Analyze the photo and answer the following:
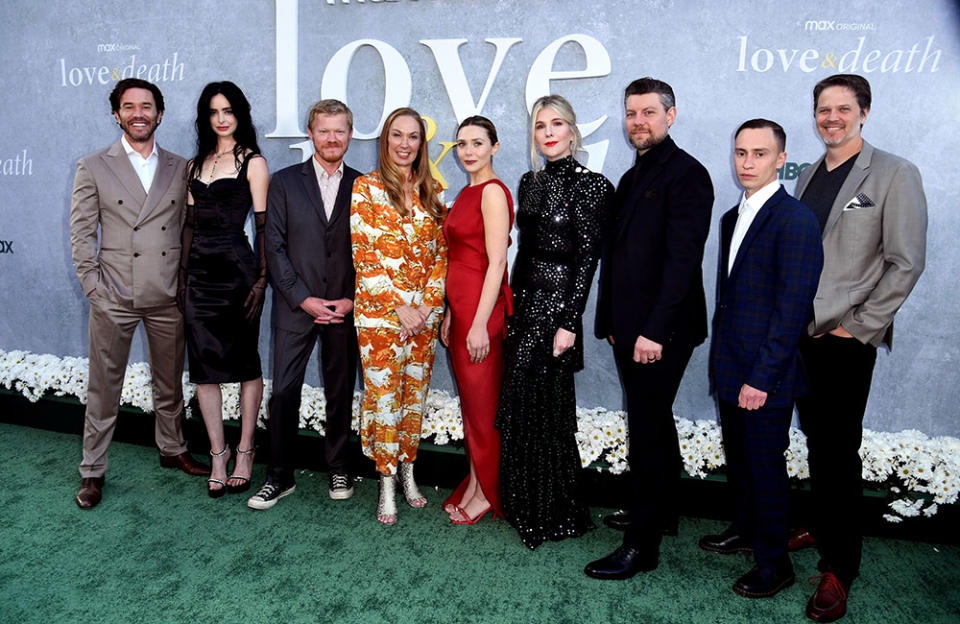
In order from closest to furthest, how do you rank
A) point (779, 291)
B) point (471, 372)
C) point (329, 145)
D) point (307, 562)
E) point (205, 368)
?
point (779, 291) → point (307, 562) → point (471, 372) → point (329, 145) → point (205, 368)

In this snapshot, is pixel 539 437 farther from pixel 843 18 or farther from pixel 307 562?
pixel 843 18

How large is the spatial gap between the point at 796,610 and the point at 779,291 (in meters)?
1.29

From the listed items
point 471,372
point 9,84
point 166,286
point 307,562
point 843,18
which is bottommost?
point 307,562

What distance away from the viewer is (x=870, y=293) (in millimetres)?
2309

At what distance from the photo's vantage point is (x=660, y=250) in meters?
2.29

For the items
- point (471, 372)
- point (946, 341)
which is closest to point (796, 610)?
point (471, 372)

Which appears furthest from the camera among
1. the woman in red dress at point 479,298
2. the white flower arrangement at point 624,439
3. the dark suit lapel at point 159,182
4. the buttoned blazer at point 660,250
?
the dark suit lapel at point 159,182

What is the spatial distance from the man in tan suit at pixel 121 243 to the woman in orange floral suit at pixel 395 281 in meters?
1.17

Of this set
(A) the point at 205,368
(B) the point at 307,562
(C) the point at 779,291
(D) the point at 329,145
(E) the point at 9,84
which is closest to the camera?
(C) the point at 779,291

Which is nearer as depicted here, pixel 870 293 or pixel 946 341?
pixel 870 293

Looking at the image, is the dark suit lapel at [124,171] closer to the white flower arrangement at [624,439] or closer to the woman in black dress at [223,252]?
the woman in black dress at [223,252]

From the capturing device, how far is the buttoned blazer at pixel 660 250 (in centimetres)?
221

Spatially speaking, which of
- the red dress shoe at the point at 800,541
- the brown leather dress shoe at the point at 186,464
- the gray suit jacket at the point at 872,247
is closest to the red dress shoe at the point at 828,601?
the red dress shoe at the point at 800,541

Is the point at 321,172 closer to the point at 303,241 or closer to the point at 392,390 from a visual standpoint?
the point at 303,241
